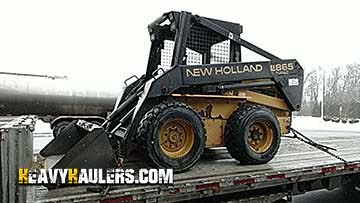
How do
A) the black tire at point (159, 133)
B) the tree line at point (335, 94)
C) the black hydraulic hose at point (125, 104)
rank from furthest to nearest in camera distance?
the tree line at point (335, 94) < the black hydraulic hose at point (125, 104) < the black tire at point (159, 133)

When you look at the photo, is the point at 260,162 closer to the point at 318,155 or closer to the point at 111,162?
the point at 318,155

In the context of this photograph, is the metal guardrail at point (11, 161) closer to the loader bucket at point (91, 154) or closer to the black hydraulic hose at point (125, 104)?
the loader bucket at point (91, 154)

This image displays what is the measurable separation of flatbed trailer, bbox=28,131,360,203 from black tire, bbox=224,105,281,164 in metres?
0.12

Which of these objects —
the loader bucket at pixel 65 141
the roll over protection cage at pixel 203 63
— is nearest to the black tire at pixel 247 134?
the roll over protection cage at pixel 203 63

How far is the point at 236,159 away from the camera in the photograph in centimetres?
524

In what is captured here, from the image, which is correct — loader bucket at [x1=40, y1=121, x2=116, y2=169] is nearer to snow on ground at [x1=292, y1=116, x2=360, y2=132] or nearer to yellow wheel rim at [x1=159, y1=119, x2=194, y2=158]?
yellow wheel rim at [x1=159, y1=119, x2=194, y2=158]

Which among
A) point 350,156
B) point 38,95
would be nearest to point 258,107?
point 350,156

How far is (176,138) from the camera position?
15.8 feet

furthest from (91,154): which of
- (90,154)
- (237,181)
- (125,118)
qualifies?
(237,181)

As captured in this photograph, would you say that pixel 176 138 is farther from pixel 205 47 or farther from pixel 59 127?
pixel 59 127

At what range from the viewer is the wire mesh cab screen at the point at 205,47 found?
5531 mm

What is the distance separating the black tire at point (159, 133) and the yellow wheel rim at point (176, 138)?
0.14ft

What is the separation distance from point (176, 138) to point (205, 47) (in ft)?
4.92

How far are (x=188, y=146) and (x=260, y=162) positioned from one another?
1.04m
